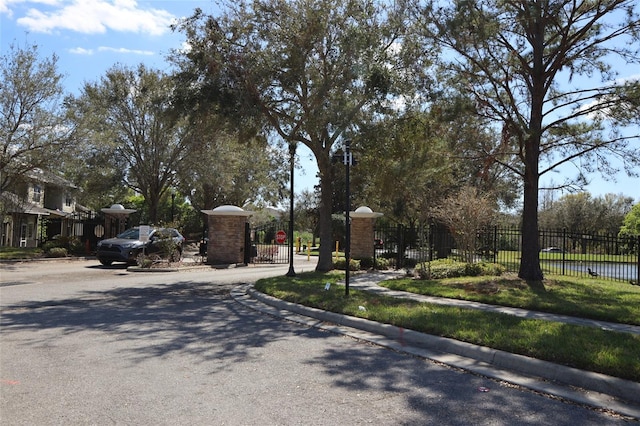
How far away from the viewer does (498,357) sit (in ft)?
21.3

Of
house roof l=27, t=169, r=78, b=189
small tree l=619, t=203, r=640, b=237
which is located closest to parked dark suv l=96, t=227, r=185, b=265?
house roof l=27, t=169, r=78, b=189

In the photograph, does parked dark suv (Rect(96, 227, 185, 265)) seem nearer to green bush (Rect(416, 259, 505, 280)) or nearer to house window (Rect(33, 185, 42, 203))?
green bush (Rect(416, 259, 505, 280))

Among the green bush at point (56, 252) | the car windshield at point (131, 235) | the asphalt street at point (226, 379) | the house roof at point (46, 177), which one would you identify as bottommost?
the asphalt street at point (226, 379)

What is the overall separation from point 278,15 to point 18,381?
12655 mm

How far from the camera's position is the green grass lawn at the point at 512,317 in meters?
6.27

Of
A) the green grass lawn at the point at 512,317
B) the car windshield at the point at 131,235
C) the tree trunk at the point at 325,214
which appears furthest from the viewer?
the car windshield at the point at 131,235

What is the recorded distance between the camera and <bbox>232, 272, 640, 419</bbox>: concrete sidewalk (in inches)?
206

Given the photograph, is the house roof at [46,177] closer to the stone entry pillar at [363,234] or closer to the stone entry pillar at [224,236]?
the stone entry pillar at [224,236]

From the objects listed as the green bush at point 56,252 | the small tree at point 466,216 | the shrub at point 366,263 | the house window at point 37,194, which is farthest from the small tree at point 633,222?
the house window at point 37,194

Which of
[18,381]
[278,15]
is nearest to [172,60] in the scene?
[278,15]

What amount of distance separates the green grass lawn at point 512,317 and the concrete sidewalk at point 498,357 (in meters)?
0.22

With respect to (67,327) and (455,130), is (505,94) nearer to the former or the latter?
(455,130)

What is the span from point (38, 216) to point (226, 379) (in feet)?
129

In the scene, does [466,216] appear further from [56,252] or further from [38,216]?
[38,216]
